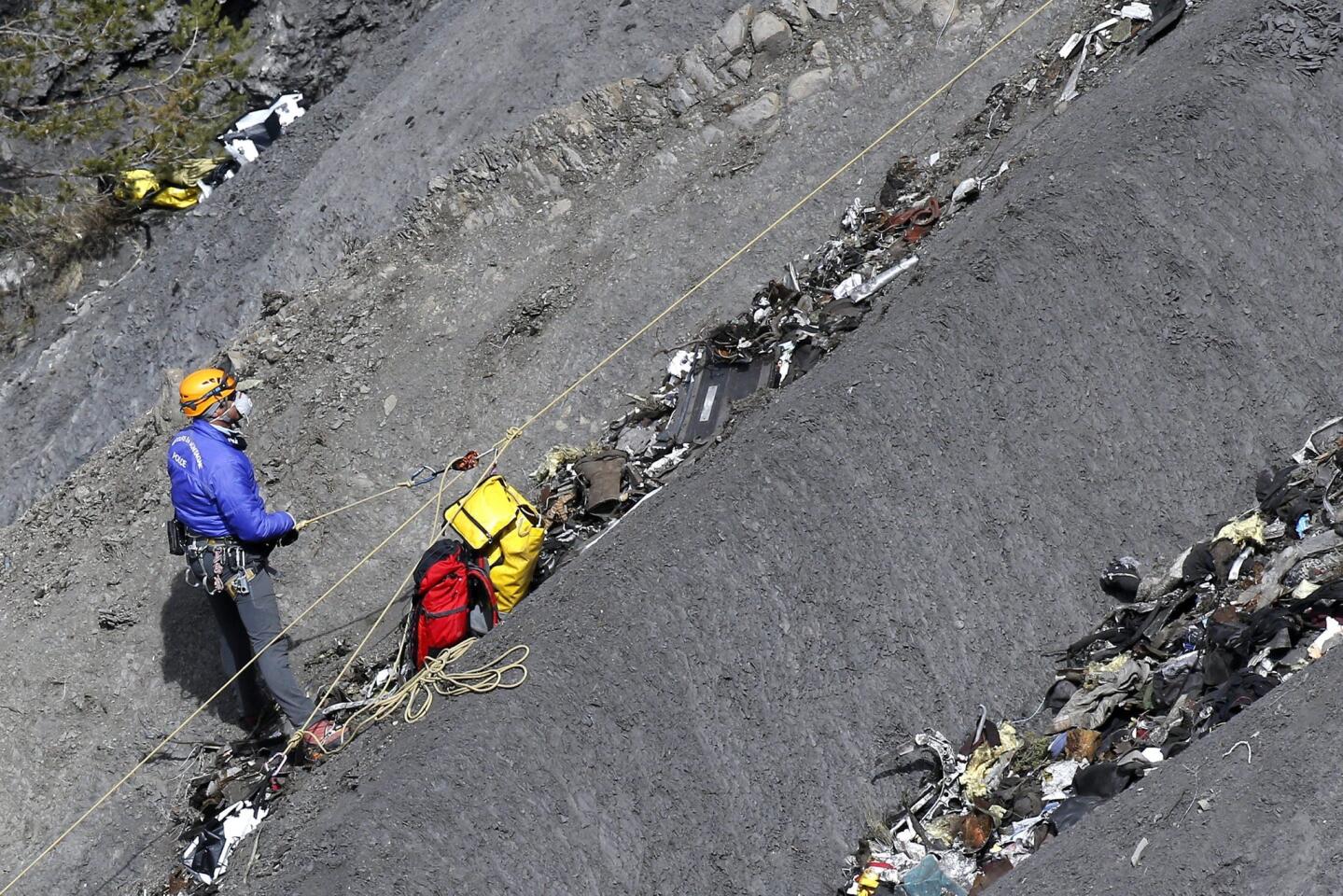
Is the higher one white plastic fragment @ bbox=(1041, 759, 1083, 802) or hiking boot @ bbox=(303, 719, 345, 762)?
hiking boot @ bbox=(303, 719, 345, 762)

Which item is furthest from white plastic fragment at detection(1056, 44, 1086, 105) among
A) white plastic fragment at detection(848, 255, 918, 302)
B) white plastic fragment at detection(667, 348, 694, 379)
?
white plastic fragment at detection(667, 348, 694, 379)

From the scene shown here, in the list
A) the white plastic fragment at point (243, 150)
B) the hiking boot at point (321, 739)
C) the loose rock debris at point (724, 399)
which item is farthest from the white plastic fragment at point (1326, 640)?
the white plastic fragment at point (243, 150)

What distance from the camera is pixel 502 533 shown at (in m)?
8.77

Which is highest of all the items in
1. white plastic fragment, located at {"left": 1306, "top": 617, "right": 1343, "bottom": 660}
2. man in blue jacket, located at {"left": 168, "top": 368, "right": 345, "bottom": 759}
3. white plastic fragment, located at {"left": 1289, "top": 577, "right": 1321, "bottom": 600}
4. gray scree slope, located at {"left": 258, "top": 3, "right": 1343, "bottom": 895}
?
man in blue jacket, located at {"left": 168, "top": 368, "right": 345, "bottom": 759}

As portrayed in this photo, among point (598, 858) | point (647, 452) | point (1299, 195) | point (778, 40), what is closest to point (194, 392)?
point (647, 452)

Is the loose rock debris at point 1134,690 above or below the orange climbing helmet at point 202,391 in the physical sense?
below

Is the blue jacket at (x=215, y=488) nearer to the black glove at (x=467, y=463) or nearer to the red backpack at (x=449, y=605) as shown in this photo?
the red backpack at (x=449, y=605)

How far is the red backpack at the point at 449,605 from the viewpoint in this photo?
8438 mm

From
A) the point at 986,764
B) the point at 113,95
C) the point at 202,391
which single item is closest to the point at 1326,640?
the point at 986,764

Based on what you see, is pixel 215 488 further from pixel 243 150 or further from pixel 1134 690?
pixel 243 150

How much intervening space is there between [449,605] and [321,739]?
112cm

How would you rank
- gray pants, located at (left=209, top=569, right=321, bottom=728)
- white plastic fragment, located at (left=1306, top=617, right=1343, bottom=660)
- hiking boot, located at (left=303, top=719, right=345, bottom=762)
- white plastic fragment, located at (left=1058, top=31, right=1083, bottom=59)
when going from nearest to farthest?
white plastic fragment, located at (left=1306, top=617, right=1343, bottom=660)
hiking boot, located at (left=303, top=719, right=345, bottom=762)
gray pants, located at (left=209, top=569, right=321, bottom=728)
white plastic fragment, located at (left=1058, top=31, right=1083, bottom=59)

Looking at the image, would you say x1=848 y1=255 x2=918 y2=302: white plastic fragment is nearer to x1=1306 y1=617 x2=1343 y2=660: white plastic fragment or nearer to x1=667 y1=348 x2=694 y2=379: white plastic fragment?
x1=667 y1=348 x2=694 y2=379: white plastic fragment

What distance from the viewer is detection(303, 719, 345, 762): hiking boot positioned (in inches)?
322
